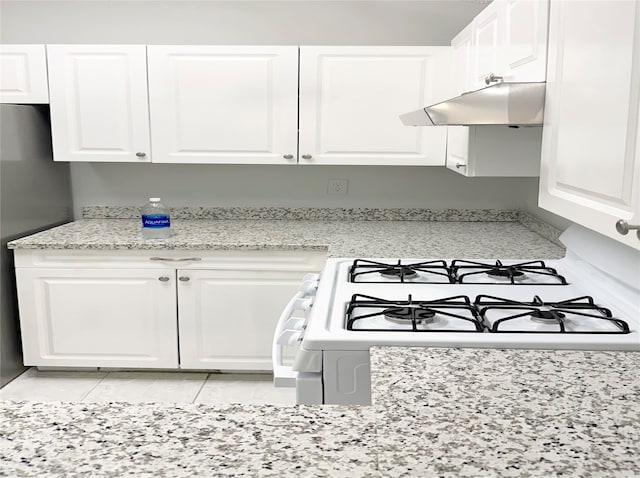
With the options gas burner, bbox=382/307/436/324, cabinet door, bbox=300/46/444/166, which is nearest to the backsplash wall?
cabinet door, bbox=300/46/444/166

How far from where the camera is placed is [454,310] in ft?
5.60

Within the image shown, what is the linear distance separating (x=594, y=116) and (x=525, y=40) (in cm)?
60

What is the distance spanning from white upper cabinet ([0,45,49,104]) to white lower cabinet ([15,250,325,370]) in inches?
31.9

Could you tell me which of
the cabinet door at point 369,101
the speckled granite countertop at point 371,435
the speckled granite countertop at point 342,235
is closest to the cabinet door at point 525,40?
the speckled granite countertop at point 342,235

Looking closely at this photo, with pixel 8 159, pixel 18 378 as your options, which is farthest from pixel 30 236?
pixel 18 378

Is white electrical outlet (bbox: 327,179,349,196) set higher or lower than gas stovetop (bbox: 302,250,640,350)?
higher

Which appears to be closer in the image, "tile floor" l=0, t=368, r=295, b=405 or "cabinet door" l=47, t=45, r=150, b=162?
"tile floor" l=0, t=368, r=295, b=405

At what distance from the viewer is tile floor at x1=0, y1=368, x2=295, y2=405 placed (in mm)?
3031

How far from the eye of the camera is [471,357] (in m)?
1.34

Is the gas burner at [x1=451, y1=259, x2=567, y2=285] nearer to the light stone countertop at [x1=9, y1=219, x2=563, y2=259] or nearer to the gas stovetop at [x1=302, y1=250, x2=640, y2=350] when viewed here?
the gas stovetop at [x1=302, y1=250, x2=640, y2=350]

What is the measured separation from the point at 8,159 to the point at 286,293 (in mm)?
1504

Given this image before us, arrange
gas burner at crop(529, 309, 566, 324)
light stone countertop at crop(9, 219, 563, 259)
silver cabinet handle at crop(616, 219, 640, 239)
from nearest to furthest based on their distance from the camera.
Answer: silver cabinet handle at crop(616, 219, 640, 239) < gas burner at crop(529, 309, 566, 324) < light stone countertop at crop(9, 219, 563, 259)

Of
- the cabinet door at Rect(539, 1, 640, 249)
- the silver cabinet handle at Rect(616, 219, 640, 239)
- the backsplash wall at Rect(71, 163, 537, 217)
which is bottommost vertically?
the backsplash wall at Rect(71, 163, 537, 217)

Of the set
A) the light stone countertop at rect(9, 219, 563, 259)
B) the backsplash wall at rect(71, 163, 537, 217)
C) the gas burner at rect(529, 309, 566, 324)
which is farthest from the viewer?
the backsplash wall at rect(71, 163, 537, 217)
